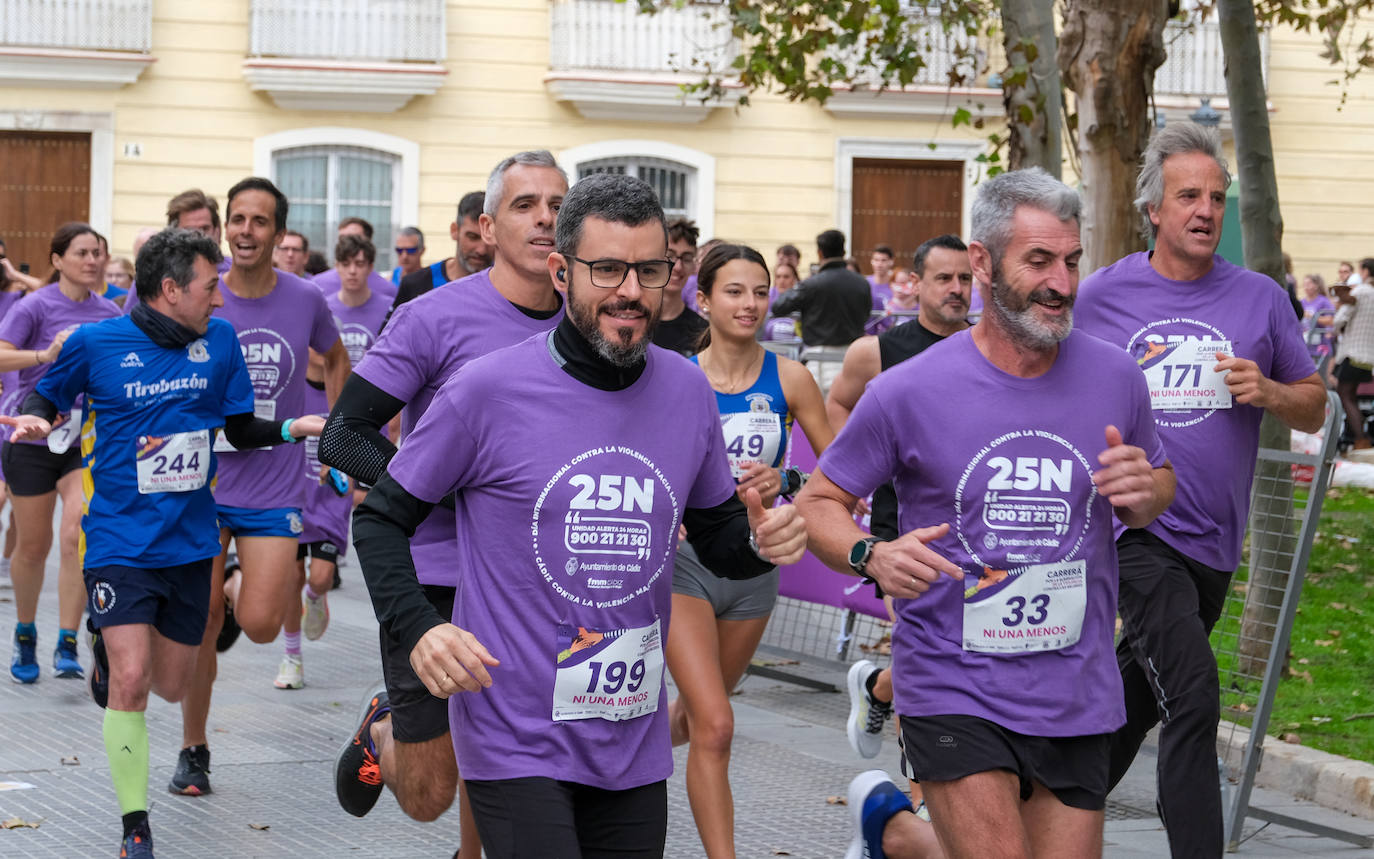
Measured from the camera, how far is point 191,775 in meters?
6.90

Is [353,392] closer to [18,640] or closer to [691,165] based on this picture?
[18,640]

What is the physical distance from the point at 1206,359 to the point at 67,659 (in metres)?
5.89

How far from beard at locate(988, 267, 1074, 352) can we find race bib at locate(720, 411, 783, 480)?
7.74 ft

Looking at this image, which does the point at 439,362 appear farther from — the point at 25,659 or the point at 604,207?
the point at 25,659

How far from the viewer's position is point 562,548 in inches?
147

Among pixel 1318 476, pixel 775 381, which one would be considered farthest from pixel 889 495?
pixel 1318 476

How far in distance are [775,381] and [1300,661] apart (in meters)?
4.33

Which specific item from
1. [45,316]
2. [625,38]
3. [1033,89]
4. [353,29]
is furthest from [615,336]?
[625,38]

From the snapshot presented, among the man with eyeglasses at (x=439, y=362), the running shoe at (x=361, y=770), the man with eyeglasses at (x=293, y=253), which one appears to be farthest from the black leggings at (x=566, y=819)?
the man with eyeglasses at (x=293, y=253)

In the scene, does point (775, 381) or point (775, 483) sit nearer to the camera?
point (775, 483)

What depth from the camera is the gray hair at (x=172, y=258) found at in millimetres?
6512

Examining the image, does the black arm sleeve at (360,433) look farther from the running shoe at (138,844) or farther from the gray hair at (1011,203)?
the running shoe at (138,844)

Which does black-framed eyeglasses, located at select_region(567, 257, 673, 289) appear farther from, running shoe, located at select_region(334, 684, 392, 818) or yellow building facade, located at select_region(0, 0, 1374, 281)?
yellow building facade, located at select_region(0, 0, 1374, 281)

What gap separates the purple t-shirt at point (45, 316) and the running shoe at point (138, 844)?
405 centimetres
